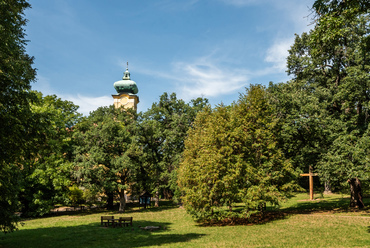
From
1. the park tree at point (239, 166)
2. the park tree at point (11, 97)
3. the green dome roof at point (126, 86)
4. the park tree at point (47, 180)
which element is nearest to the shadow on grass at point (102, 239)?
the park tree at point (11, 97)

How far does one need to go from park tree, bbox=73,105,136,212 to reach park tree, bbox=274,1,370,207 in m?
18.0

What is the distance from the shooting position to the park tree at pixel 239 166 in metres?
18.5

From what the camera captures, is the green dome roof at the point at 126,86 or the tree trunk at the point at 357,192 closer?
the tree trunk at the point at 357,192

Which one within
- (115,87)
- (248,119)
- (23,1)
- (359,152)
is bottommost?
(359,152)

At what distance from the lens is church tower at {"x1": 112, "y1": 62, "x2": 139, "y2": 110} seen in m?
67.9

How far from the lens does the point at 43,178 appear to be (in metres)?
29.5

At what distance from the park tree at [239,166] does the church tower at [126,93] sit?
48.2 metres

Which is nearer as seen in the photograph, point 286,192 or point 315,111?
point 286,192

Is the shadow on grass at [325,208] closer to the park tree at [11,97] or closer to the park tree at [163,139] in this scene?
the park tree at [163,139]

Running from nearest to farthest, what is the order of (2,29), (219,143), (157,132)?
(2,29) → (219,143) → (157,132)

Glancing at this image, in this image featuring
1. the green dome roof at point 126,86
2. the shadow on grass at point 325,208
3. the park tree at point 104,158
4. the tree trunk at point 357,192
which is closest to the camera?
the tree trunk at point 357,192

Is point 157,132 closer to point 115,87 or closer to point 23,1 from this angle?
point 23,1

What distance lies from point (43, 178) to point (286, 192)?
966 inches

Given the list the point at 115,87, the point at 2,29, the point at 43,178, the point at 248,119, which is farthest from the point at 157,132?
the point at 115,87
